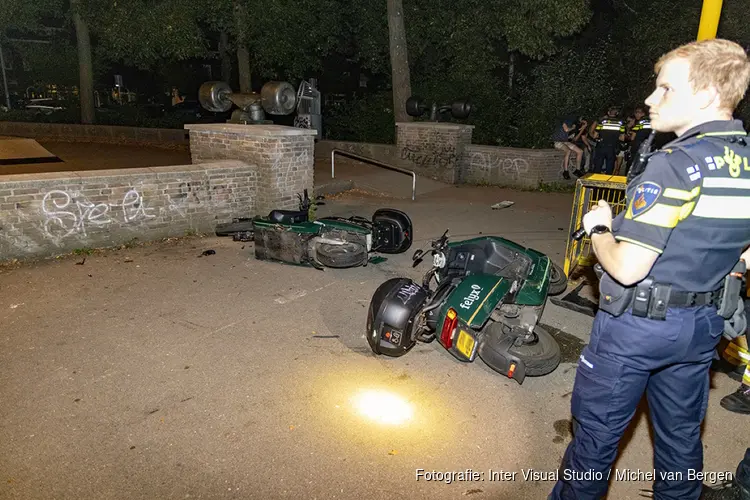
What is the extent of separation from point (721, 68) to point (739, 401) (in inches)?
115

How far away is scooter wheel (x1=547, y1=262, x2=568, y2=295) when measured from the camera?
18.4 ft

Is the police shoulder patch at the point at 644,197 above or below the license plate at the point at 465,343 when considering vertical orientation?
above

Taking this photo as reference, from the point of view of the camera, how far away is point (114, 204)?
6.95 meters

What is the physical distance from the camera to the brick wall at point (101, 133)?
18.3 m

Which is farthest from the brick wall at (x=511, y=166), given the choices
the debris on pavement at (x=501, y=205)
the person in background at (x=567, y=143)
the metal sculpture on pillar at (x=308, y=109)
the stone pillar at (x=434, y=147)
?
the metal sculpture on pillar at (x=308, y=109)

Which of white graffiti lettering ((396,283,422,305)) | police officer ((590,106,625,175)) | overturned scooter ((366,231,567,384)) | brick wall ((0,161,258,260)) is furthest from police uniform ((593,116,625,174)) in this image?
white graffiti lettering ((396,283,422,305))

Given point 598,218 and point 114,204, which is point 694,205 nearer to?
point 598,218

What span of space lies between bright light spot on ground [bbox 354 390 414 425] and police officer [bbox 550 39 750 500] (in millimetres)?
1381

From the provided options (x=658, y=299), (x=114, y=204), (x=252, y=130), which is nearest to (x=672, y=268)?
(x=658, y=299)

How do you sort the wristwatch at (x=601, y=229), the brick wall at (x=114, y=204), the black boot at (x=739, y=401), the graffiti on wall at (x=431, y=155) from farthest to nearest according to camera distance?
the graffiti on wall at (x=431, y=155) → the brick wall at (x=114, y=204) → the black boot at (x=739, y=401) → the wristwatch at (x=601, y=229)

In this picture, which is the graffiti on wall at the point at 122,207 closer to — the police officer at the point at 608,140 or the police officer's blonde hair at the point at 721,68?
the police officer's blonde hair at the point at 721,68

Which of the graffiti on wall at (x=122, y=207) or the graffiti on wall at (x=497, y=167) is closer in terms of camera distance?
the graffiti on wall at (x=122, y=207)

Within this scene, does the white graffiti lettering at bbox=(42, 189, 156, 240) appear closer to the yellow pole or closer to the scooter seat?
the scooter seat

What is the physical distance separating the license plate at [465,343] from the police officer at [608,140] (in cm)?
1050
